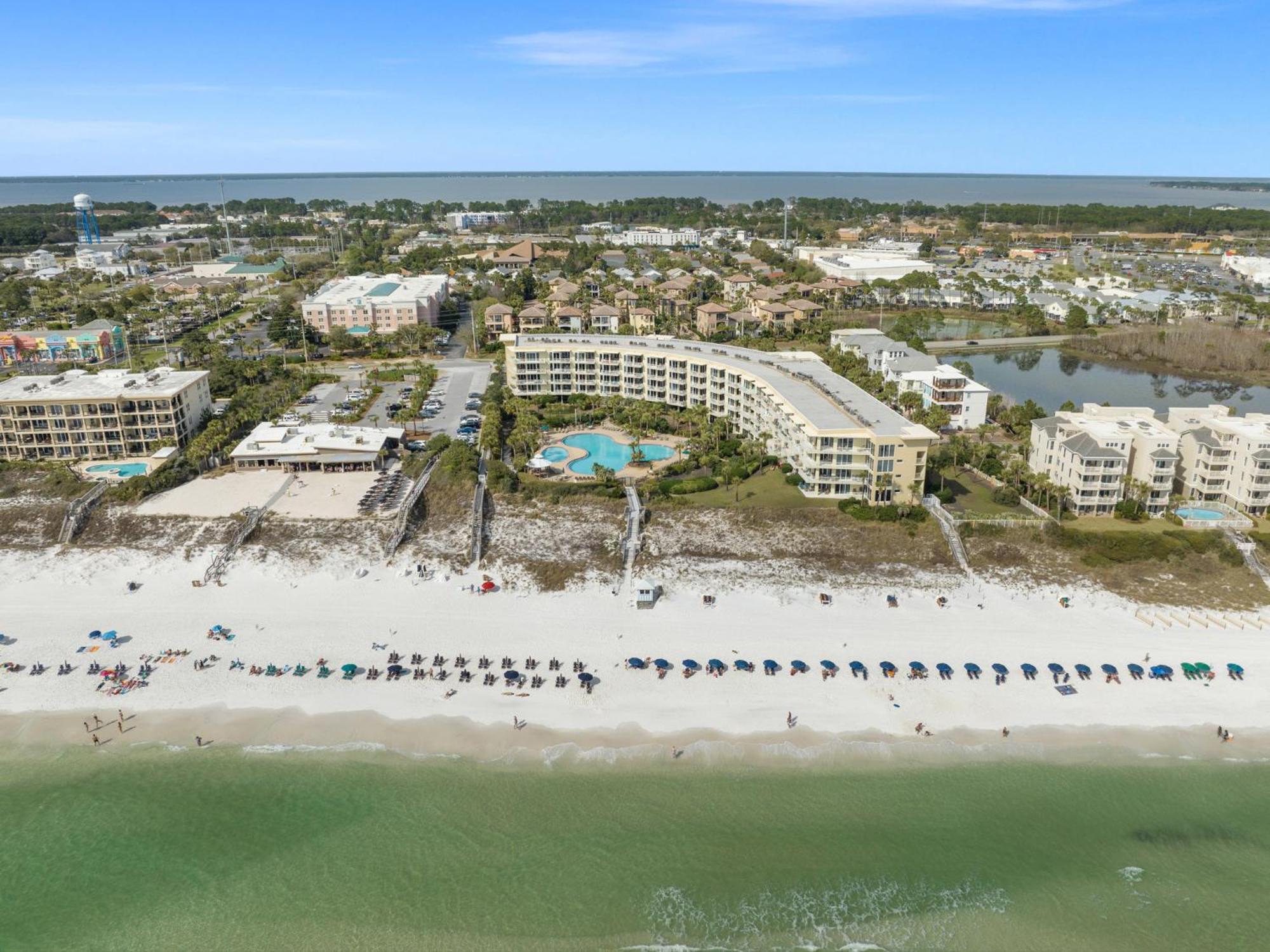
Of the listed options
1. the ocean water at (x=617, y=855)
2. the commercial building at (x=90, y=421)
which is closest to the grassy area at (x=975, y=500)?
the ocean water at (x=617, y=855)

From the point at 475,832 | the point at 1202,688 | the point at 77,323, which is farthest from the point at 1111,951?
the point at 77,323

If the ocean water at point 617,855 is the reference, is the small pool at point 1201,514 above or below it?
above

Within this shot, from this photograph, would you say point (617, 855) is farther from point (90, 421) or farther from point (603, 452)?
point (90, 421)

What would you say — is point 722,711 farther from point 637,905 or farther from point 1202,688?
point 1202,688

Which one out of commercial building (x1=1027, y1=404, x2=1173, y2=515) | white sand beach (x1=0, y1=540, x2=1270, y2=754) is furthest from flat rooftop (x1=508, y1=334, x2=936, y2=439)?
white sand beach (x1=0, y1=540, x2=1270, y2=754)

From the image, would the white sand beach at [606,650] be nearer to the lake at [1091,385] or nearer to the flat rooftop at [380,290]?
the lake at [1091,385]

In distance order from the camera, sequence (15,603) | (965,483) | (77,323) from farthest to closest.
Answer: (77,323) < (965,483) < (15,603)
